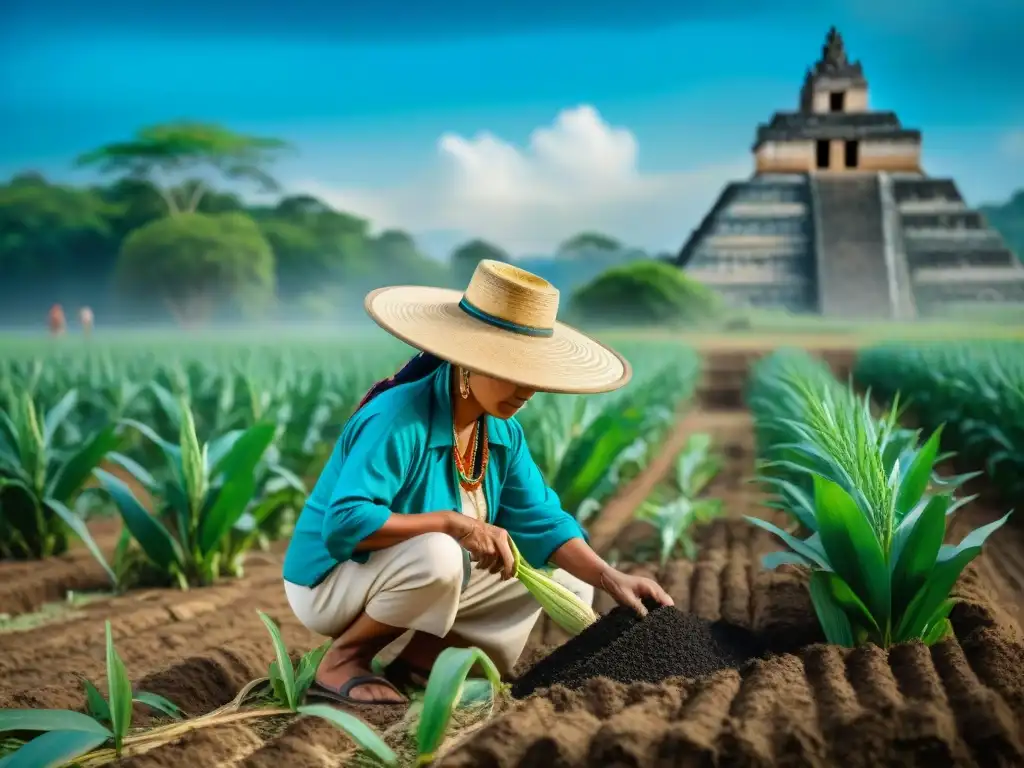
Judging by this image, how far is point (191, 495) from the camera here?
340 centimetres

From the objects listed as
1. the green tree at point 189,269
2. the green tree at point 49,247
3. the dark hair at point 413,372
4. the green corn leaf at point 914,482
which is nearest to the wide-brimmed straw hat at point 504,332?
the dark hair at point 413,372

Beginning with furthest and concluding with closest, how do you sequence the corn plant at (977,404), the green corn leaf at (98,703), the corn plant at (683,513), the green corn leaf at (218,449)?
the corn plant at (977,404)
the corn plant at (683,513)
the green corn leaf at (218,449)
the green corn leaf at (98,703)

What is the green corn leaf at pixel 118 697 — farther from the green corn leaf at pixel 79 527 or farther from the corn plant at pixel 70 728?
the green corn leaf at pixel 79 527

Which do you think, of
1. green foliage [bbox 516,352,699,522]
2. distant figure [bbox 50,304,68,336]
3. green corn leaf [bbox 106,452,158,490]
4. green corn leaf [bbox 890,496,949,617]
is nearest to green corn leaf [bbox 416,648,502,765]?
green corn leaf [bbox 890,496,949,617]

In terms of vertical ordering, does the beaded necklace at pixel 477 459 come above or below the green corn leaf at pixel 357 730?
above

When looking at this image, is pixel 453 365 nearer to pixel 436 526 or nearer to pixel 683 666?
pixel 436 526

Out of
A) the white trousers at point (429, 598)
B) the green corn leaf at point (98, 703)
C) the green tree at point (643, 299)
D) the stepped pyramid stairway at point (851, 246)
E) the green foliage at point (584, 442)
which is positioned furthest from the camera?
the stepped pyramid stairway at point (851, 246)

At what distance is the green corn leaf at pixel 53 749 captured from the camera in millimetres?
1590

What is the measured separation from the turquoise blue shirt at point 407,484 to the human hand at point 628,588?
0.13 m

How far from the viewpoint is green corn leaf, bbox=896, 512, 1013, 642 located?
86.0 inches

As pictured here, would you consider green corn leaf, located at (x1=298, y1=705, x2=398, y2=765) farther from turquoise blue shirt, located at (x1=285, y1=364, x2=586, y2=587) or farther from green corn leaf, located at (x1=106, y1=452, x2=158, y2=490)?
green corn leaf, located at (x1=106, y1=452, x2=158, y2=490)

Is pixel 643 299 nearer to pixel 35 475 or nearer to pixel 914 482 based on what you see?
pixel 35 475

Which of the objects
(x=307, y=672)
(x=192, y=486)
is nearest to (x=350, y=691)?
(x=307, y=672)

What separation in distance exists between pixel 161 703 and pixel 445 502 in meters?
0.66
